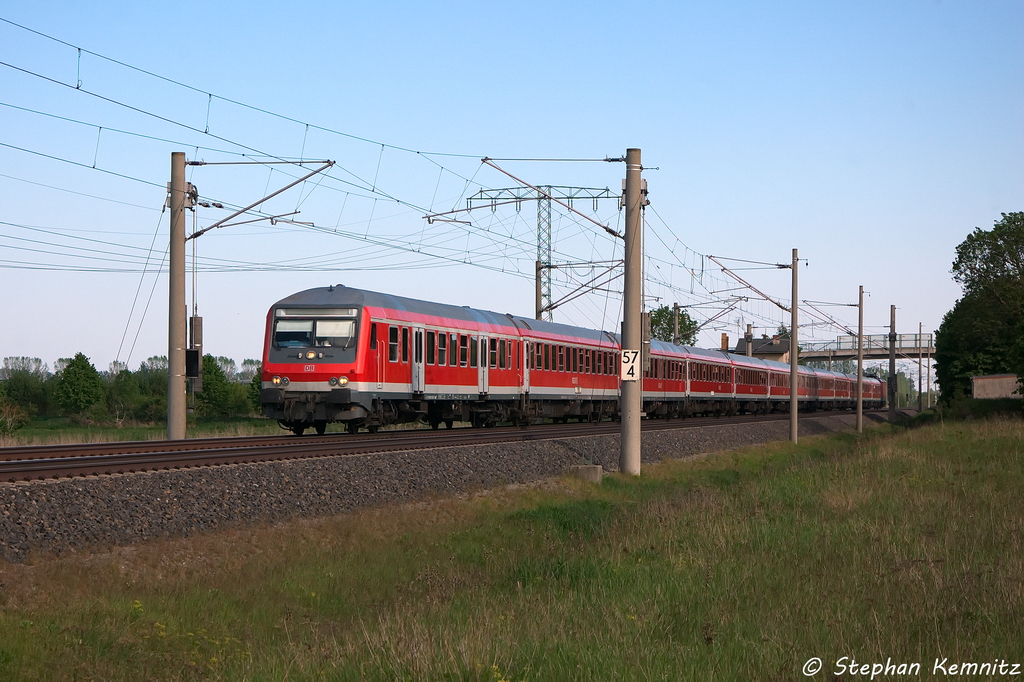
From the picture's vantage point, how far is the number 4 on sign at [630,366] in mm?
21281

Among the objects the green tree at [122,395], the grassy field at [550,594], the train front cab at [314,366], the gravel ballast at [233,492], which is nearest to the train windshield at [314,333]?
the train front cab at [314,366]

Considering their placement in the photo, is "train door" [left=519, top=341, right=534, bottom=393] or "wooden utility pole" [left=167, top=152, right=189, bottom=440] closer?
"wooden utility pole" [left=167, top=152, right=189, bottom=440]

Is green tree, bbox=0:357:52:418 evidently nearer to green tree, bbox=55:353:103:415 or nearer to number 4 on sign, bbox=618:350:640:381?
green tree, bbox=55:353:103:415

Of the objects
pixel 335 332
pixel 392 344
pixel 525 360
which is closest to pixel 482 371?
pixel 525 360

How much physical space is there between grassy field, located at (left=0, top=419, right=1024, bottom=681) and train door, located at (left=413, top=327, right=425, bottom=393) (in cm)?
1087

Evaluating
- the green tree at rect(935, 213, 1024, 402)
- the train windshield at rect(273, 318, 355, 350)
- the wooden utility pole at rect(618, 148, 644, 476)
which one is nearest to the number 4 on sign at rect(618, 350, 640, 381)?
the wooden utility pole at rect(618, 148, 644, 476)

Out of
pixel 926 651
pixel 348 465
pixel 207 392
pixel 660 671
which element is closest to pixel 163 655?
pixel 660 671

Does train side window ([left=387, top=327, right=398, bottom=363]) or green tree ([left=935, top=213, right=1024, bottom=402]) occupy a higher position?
green tree ([left=935, top=213, right=1024, bottom=402])

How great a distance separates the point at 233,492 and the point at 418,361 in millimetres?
13471

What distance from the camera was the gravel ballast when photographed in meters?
11.4

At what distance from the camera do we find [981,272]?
65812mm

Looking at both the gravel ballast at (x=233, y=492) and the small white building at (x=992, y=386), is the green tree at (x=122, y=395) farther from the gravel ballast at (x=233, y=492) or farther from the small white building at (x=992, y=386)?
the gravel ballast at (x=233, y=492)

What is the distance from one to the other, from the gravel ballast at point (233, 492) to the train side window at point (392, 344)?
4603 mm

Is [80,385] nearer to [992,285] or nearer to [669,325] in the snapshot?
[669,325]
